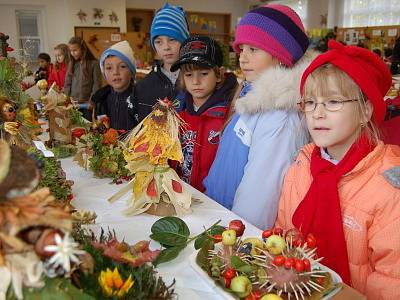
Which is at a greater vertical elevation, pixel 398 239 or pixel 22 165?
pixel 22 165

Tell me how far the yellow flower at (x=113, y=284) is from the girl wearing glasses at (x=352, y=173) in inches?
28.4

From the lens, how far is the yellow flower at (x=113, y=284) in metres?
0.70

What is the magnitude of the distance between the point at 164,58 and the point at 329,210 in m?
1.55

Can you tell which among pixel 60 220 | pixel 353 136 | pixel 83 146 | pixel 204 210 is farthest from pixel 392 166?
pixel 83 146

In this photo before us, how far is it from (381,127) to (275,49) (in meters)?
0.50

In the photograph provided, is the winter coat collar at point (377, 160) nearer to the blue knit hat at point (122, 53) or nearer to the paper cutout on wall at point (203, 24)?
the blue knit hat at point (122, 53)

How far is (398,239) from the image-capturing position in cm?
107

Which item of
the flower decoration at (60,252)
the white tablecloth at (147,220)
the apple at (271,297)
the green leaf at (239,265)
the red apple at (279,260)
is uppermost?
the flower decoration at (60,252)

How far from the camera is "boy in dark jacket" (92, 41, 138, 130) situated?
2.65 m

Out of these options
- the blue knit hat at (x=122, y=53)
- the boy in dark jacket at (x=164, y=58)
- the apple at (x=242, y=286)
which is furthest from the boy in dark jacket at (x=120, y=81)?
the apple at (x=242, y=286)

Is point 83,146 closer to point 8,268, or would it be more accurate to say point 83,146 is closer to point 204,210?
point 204,210

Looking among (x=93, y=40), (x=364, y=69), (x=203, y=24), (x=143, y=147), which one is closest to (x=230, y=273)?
(x=143, y=147)

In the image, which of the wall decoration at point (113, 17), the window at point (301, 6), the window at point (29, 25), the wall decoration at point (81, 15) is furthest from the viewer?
the window at point (301, 6)

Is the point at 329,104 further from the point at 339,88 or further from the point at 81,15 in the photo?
the point at 81,15
